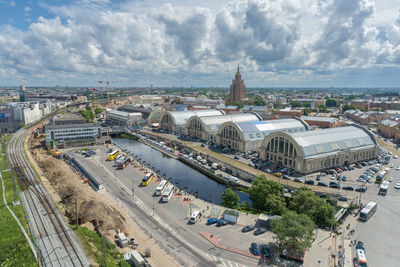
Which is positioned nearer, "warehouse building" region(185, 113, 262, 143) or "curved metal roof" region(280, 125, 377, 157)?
"curved metal roof" region(280, 125, 377, 157)

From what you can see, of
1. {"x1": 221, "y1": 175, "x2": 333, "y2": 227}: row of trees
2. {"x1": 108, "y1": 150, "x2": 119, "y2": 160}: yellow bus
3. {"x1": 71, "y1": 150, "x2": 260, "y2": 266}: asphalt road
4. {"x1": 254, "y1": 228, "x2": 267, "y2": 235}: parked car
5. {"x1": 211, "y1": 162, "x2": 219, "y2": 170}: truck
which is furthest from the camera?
{"x1": 108, "y1": 150, "x2": 119, "y2": 160}: yellow bus

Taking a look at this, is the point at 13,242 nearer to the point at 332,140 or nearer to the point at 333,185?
the point at 333,185

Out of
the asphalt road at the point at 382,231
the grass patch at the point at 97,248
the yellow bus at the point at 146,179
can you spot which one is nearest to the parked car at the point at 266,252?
the asphalt road at the point at 382,231

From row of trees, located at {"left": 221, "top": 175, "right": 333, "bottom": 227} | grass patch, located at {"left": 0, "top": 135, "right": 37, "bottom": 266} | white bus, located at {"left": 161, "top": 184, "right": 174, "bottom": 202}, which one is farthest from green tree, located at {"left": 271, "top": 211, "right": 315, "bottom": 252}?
grass patch, located at {"left": 0, "top": 135, "right": 37, "bottom": 266}

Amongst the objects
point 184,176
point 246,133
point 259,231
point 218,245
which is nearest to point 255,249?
point 259,231

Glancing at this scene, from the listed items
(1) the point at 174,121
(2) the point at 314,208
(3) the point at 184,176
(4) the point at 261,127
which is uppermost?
(4) the point at 261,127

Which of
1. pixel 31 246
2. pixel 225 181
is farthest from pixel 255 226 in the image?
pixel 31 246

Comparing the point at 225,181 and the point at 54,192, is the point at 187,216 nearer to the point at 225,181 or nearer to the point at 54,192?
the point at 225,181

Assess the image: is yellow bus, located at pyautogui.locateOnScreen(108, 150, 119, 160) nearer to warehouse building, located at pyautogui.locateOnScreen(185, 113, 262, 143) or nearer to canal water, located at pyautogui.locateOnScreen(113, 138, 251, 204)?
canal water, located at pyautogui.locateOnScreen(113, 138, 251, 204)
